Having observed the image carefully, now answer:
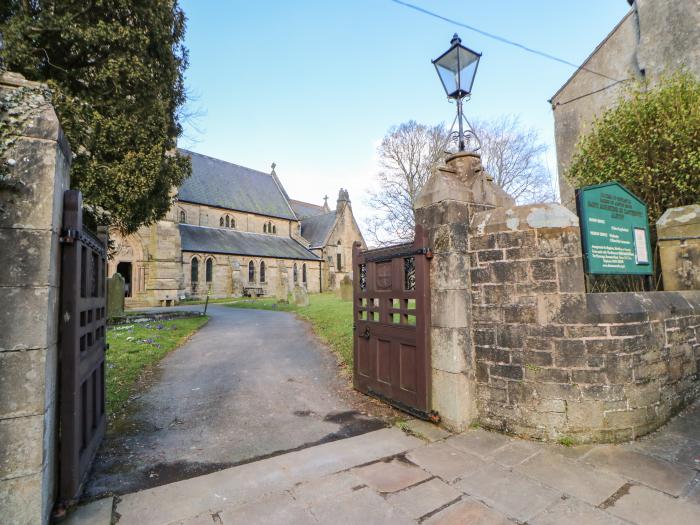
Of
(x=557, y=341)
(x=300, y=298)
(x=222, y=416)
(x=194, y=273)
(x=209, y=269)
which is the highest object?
(x=209, y=269)

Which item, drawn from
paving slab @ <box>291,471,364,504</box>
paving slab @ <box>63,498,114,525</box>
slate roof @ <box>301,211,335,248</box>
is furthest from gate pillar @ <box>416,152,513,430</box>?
slate roof @ <box>301,211,335,248</box>

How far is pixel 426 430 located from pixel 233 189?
127 feet

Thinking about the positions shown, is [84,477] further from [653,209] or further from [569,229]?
[653,209]

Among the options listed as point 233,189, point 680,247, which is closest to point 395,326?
point 680,247

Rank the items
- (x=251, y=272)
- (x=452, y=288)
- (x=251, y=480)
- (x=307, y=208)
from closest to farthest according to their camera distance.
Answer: (x=251, y=480) → (x=452, y=288) → (x=251, y=272) → (x=307, y=208)

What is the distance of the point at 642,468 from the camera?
313 cm

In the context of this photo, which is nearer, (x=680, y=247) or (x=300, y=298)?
(x=680, y=247)

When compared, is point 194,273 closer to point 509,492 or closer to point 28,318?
point 28,318

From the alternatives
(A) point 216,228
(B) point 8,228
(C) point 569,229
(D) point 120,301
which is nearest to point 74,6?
(D) point 120,301

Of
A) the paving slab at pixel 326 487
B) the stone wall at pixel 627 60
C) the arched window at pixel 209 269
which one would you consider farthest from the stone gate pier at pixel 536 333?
the arched window at pixel 209 269

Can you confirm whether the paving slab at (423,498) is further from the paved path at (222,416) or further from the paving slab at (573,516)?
the paved path at (222,416)

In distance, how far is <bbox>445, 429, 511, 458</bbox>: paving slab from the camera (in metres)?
3.59

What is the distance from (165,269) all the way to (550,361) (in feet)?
83.9

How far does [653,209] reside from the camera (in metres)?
Answer: 7.82
